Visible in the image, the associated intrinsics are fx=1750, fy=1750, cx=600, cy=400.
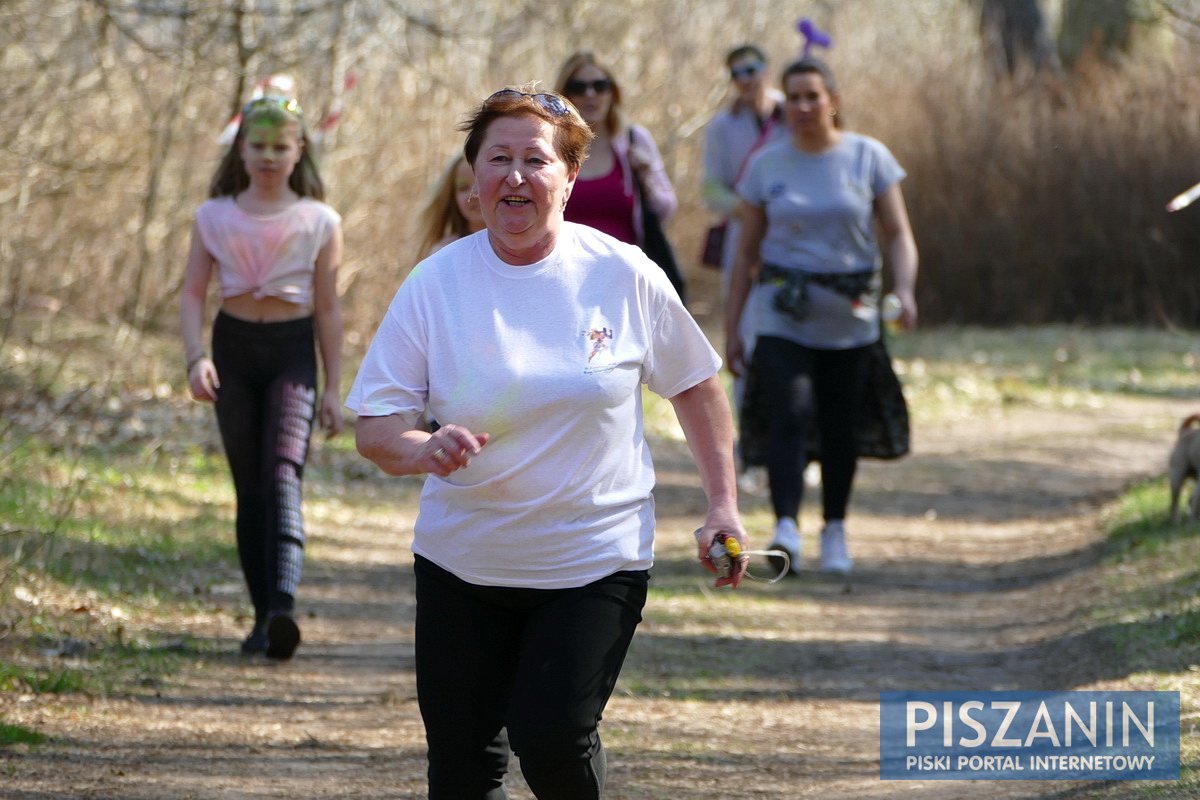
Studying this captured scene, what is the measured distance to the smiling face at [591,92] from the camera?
707cm

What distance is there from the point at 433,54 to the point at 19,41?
21.5ft

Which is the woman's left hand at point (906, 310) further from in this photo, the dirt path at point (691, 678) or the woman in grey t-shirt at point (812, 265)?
the dirt path at point (691, 678)

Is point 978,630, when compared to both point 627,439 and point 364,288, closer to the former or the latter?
point 627,439

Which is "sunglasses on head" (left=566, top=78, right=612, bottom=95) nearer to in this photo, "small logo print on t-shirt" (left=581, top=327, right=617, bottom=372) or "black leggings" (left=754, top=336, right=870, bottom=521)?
"black leggings" (left=754, top=336, right=870, bottom=521)

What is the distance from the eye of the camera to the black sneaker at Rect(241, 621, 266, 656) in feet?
21.5

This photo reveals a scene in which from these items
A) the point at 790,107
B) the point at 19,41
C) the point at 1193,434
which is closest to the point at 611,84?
the point at 790,107

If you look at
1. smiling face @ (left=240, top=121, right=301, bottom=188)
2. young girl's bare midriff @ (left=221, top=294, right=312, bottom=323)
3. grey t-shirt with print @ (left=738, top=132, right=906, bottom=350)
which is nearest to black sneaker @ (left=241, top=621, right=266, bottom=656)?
young girl's bare midriff @ (left=221, top=294, right=312, bottom=323)

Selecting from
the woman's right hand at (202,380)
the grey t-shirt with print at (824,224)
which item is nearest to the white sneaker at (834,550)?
the grey t-shirt with print at (824,224)

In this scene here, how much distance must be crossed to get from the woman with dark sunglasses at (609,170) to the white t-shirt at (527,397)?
336 centimetres

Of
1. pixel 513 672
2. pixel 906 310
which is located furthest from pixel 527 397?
pixel 906 310

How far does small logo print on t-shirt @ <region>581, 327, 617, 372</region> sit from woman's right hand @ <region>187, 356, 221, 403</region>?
2886mm

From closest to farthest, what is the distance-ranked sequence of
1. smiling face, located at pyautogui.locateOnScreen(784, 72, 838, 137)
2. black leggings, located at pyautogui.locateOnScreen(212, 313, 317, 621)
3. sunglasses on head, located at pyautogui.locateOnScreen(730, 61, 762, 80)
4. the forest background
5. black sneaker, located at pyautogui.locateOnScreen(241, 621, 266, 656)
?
black leggings, located at pyautogui.locateOnScreen(212, 313, 317, 621), black sneaker, located at pyautogui.locateOnScreen(241, 621, 266, 656), smiling face, located at pyautogui.locateOnScreen(784, 72, 838, 137), sunglasses on head, located at pyautogui.locateOnScreen(730, 61, 762, 80), the forest background

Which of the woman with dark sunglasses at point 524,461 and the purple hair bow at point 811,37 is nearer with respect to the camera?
the woman with dark sunglasses at point 524,461

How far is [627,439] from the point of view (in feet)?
12.1
